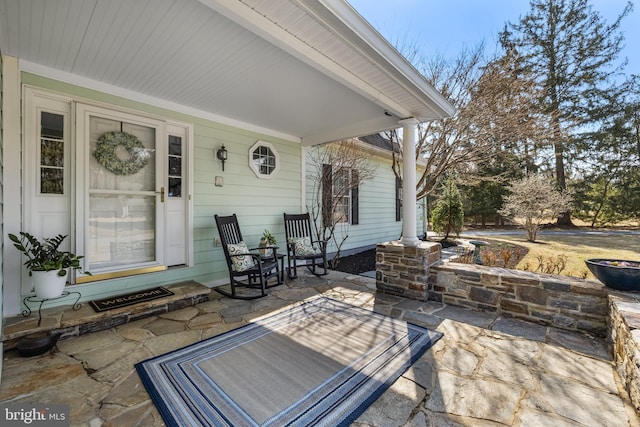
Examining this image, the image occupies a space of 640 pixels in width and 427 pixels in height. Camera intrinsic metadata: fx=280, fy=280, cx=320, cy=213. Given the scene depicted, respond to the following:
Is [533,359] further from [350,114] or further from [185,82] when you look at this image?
[185,82]

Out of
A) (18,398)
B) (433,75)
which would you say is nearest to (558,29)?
(433,75)

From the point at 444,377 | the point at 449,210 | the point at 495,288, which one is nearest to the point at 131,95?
the point at 444,377

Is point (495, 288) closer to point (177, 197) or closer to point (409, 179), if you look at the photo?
point (409, 179)

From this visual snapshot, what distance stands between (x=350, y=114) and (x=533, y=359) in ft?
11.5

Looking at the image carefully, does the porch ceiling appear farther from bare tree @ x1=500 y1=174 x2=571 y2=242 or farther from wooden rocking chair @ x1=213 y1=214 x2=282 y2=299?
bare tree @ x1=500 y1=174 x2=571 y2=242

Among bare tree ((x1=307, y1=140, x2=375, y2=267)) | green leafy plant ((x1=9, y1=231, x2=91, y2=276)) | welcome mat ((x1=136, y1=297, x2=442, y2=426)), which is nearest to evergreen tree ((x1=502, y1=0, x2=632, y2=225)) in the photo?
bare tree ((x1=307, y1=140, x2=375, y2=267))

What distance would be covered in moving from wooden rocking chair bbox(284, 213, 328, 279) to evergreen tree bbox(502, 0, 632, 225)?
43.0 feet

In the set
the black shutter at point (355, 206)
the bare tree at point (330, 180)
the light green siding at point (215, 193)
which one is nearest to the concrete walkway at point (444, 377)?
the light green siding at point (215, 193)

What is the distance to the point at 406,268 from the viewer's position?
12.1ft

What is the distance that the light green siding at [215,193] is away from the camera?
10.9 ft

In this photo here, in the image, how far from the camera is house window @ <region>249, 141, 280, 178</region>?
469cm

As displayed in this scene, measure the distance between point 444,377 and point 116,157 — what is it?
13.4 ft

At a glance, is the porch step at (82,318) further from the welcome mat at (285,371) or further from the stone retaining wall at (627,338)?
the stone retaining wall at (627,338)

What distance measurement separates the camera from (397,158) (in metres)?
6.97
